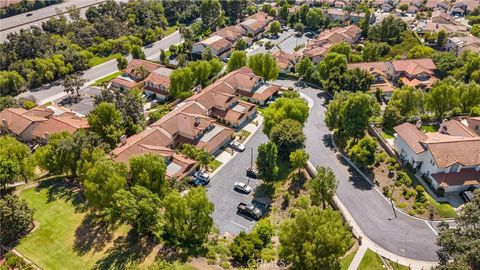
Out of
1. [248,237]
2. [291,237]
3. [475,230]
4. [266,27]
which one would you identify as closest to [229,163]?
[248,237]

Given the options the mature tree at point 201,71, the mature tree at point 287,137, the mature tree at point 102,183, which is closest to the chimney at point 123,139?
the mature tree at point 102,183

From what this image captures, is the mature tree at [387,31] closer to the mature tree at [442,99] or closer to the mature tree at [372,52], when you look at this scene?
the mature tree at [372,52]

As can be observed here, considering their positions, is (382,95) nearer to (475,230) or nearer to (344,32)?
(344,32)

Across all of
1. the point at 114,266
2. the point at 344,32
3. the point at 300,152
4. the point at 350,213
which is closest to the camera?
the point at 114,266

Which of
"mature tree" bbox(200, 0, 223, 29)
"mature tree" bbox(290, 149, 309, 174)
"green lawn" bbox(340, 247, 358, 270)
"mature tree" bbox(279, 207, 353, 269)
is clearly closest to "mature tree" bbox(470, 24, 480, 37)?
"mature tree" bbox(200, 0, 223, 29)

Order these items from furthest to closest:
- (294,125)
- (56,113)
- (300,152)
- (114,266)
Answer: (56,113)
(294,125)
(300,152)
(114,266)

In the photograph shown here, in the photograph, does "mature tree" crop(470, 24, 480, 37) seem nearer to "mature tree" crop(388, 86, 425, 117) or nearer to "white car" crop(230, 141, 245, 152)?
"mature tree" crop(388, 86, 425, 117)
